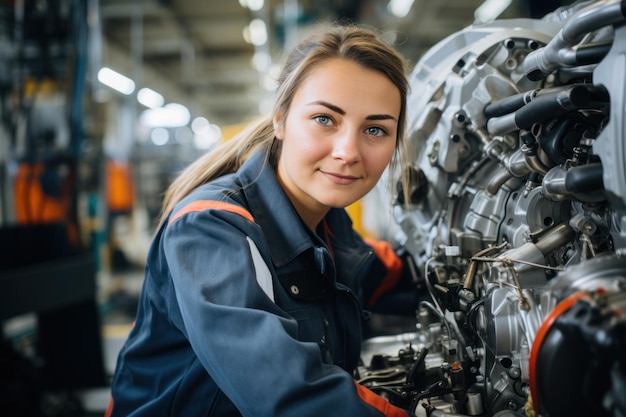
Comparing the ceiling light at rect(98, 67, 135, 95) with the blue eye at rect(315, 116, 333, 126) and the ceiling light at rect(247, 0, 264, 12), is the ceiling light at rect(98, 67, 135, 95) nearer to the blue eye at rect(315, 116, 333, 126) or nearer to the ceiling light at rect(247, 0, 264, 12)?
the ceiling light at rect(247, 0, 264, 12)

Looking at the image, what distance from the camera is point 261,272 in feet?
3.44

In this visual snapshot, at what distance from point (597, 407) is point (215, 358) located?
25.5 inches

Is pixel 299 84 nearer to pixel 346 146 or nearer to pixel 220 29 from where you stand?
pixel 346 146

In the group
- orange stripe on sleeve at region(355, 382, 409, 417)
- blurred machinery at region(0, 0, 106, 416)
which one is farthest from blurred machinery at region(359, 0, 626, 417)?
blurred machinery at region(0, 0, 106, 416)

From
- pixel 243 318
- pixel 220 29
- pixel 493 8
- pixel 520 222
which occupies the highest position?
pixel 220 29

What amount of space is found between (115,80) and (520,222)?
942cm

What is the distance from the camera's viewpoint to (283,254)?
1.19 m

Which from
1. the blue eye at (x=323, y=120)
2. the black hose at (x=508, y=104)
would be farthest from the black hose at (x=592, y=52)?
the blue eye at (x=323, y=120)

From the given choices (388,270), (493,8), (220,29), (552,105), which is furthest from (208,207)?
(220,29)

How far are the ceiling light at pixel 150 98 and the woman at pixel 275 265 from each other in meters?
10.7

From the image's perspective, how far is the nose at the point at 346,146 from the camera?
113cm

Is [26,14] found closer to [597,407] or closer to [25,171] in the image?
[25,171]

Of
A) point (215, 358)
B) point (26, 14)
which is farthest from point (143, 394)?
point (26, 14)

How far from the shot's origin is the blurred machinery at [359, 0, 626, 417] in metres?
0.79
